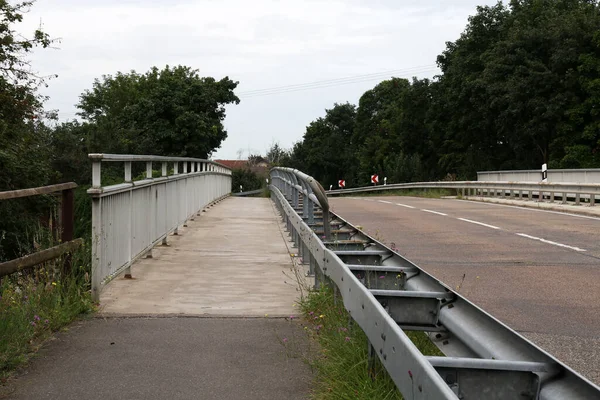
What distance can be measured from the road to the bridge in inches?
1.2

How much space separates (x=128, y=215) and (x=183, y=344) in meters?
3.07

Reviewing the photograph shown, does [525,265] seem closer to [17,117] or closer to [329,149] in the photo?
[17,117]

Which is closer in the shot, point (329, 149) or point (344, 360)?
point (344, 360)

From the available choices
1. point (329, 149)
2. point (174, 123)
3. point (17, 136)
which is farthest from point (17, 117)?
point (329, 149)

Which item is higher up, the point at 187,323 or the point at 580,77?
the point at 580,77

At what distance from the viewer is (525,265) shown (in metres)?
10.2

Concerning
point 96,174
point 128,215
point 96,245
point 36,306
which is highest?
point 96,174

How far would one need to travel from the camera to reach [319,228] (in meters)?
9.38

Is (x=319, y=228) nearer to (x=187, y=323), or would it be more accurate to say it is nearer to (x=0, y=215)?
(x=187, y=323)

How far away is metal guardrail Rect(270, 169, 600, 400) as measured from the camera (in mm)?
2945

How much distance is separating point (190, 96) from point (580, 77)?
32238mm

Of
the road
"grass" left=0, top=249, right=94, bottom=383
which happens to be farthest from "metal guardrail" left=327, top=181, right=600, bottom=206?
"grass" left=0, top=249, right=94, bottom=383

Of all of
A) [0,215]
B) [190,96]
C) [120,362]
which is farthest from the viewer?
[190,96]

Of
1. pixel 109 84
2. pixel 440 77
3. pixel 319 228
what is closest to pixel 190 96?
pixel 440 77
